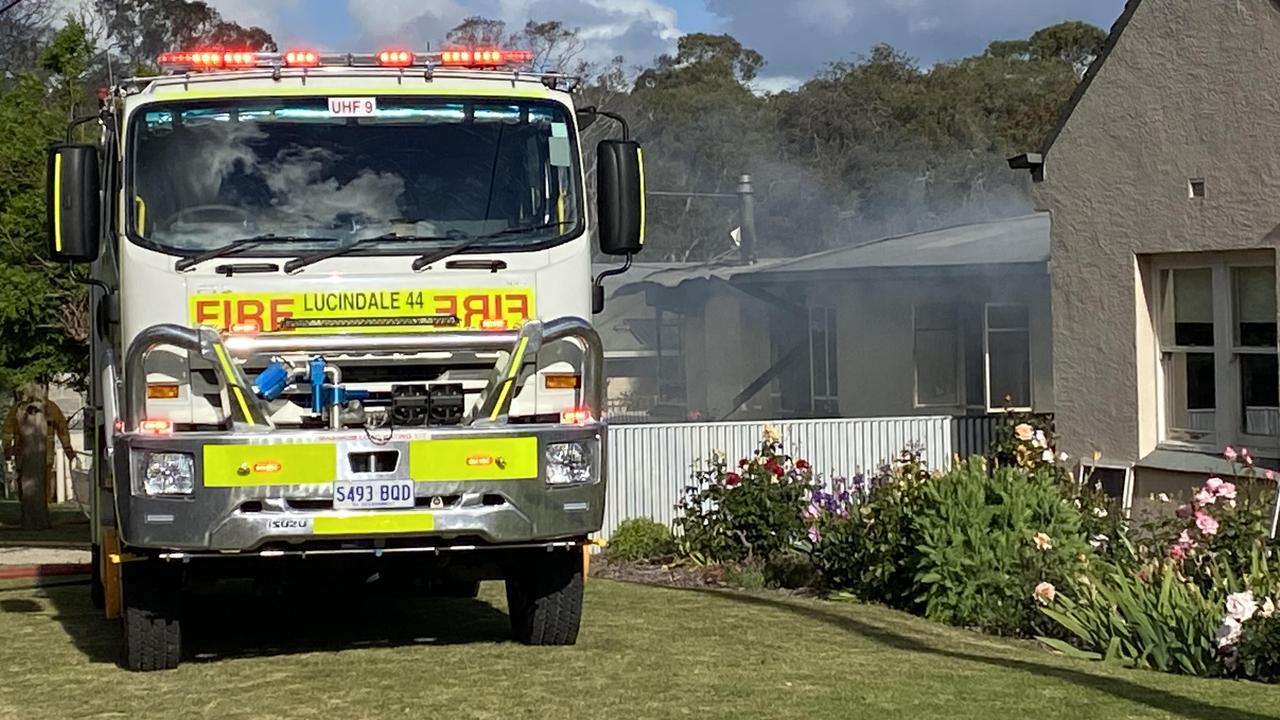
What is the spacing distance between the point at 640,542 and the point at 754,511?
2.06 metres

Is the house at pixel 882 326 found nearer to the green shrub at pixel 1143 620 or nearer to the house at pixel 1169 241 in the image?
the house at pixel 1169 241

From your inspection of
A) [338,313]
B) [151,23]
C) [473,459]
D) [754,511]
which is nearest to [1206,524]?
[473,459]

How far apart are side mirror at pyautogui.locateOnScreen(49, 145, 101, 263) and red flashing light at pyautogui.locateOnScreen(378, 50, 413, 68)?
155 cm

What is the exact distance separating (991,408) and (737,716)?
15.4m

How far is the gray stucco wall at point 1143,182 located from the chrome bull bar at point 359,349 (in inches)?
233

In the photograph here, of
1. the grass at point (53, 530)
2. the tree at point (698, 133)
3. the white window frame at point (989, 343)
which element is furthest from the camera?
the tree at point (698, 133)

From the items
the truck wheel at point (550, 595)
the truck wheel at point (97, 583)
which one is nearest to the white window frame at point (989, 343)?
the truck wheel at point (97, 583)

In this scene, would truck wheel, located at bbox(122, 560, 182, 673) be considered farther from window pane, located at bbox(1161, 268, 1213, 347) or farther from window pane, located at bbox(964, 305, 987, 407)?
window pane, located at bbox(964, 305, 987, 407)

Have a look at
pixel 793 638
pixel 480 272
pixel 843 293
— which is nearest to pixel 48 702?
pixel 480 272

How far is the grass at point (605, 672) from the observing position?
833cm

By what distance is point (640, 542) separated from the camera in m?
16.5

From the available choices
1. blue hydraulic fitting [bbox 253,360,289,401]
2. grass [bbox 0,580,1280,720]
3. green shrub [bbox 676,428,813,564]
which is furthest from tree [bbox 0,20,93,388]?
blue hydraulic fitting [bbox 253,360,289,401]

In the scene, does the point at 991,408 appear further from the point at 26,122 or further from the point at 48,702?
the point at 48,702

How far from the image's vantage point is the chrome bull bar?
8.90 meters
